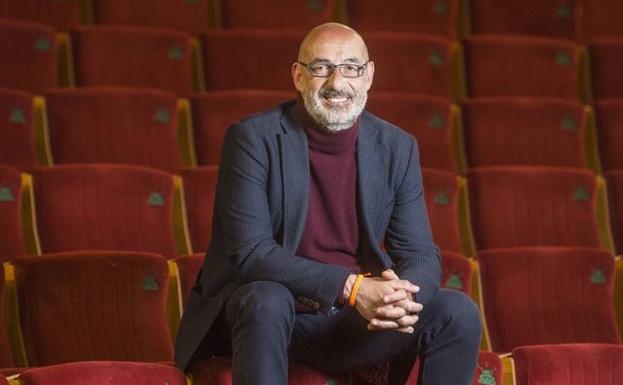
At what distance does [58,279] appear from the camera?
A: 2.11 feet

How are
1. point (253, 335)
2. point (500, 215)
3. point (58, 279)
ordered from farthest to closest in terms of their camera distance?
1. point (500, 215)
2. point (58, 279)
3. point (253, 335)

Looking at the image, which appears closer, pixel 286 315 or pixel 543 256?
pixel 286 315

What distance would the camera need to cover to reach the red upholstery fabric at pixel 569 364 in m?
0.56

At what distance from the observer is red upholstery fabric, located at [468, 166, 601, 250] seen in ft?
2.72

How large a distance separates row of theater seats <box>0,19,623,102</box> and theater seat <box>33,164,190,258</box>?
21cm

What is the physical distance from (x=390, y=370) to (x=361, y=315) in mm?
40

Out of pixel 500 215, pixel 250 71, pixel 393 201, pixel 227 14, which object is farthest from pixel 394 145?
pixel 227 14

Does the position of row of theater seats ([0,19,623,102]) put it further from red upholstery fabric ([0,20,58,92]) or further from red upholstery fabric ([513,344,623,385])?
red upholstery fabric ([513,344,623,385])

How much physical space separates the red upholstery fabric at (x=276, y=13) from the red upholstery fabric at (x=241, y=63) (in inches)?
3.6

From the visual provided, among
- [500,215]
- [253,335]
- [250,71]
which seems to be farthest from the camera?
[250,71]

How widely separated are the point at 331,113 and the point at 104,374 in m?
0.15

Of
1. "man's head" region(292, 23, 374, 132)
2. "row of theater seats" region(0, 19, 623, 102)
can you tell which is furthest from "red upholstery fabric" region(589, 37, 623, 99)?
"man's head" region(292, 23, 374, 132)

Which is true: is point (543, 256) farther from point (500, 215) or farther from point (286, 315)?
point (286, 315)

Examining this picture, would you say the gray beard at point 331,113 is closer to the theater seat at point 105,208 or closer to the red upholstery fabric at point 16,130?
the theater seat at point 105,208
